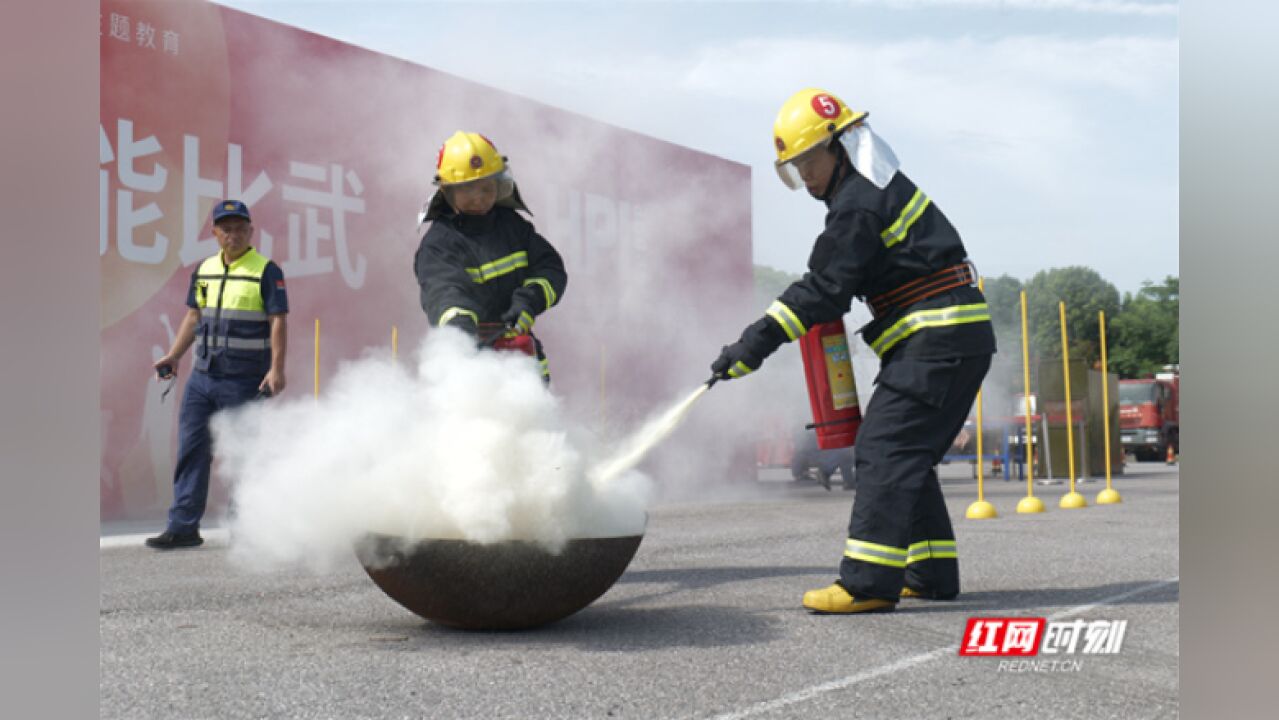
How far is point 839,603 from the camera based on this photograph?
3.60 metres

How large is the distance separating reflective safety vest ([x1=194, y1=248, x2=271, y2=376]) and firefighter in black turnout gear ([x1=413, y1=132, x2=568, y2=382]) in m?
2.26

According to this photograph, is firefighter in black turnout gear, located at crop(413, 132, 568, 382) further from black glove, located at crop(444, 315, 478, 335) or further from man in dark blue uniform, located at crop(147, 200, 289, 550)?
man in dark blue uniform, located at crop(147, 200, 289, 550)

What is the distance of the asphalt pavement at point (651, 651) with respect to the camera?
8.33 feet

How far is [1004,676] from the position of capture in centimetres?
284

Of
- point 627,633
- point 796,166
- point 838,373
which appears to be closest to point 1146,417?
point 838,373

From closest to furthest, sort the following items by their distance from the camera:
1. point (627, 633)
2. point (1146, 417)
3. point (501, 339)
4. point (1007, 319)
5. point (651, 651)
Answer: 1. point (651, 651)
2. point (627, 633)
3. point (501, 339)
4. point (1007, 319)
5. point (1146, 417)

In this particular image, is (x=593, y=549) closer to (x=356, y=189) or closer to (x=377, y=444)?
(x=377, y=444)

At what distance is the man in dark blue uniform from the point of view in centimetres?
626

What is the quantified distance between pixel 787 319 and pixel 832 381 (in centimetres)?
48

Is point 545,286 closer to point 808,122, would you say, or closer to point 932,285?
point 808,122

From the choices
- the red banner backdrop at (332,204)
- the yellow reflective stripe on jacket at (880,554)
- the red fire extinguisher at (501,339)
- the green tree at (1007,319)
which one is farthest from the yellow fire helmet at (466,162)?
the green tree at (1007,319)

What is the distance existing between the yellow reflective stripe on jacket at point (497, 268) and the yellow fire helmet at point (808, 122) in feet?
3.78

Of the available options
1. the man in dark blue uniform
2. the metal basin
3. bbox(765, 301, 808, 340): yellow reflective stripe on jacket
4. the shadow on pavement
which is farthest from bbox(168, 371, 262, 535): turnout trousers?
bbox(765, 301, 808, 340): yellow reflective stripe on jacket

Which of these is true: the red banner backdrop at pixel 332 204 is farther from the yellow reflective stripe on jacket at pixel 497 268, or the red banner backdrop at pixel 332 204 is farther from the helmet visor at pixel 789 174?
the helmet visor at pixel 789 174
